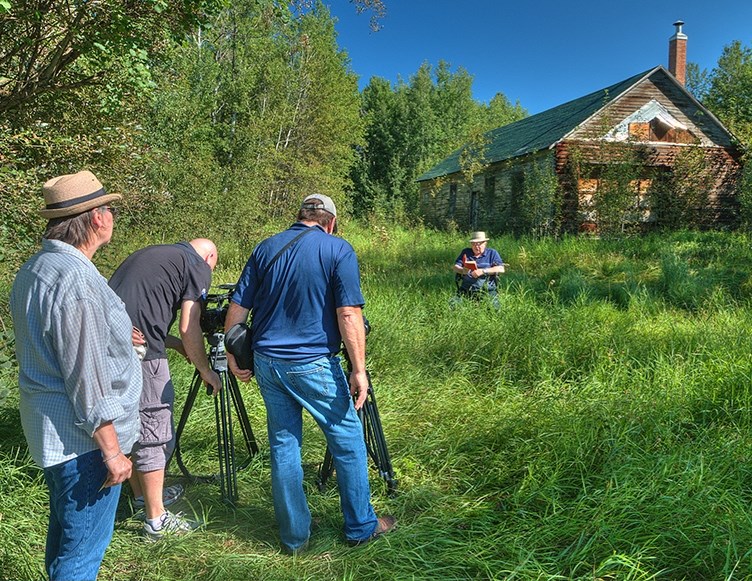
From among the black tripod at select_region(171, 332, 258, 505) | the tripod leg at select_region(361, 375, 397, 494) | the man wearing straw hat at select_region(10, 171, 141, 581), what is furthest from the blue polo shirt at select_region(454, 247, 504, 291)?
the man wearing straw hat at select_region(10, 171, 141, 581)

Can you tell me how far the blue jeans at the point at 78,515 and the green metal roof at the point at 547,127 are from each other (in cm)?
1647

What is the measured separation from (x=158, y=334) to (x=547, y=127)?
18.9 metres

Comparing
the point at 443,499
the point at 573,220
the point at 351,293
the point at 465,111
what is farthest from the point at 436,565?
the point at 465,111

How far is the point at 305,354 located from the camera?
262 cm

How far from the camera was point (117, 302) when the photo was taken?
198cm

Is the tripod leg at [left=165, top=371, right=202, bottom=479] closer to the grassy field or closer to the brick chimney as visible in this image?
the grassy field

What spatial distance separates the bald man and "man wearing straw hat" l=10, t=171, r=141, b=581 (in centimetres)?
94

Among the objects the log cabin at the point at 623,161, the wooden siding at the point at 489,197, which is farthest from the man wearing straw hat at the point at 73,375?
the wooden siding at the point at 489,197

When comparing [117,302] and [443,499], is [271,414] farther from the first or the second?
[443,499]

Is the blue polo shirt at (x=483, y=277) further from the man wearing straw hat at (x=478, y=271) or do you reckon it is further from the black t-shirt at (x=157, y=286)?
the black t-shirt at (x=157, y=286)

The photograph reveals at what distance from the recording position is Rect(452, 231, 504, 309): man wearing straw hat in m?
6.46


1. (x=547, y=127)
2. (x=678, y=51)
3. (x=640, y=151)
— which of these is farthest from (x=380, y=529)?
(x=678, y=51)

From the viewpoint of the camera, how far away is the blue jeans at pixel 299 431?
2.63 metres

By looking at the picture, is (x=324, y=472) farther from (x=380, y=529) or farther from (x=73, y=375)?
(x=73, y=375)
